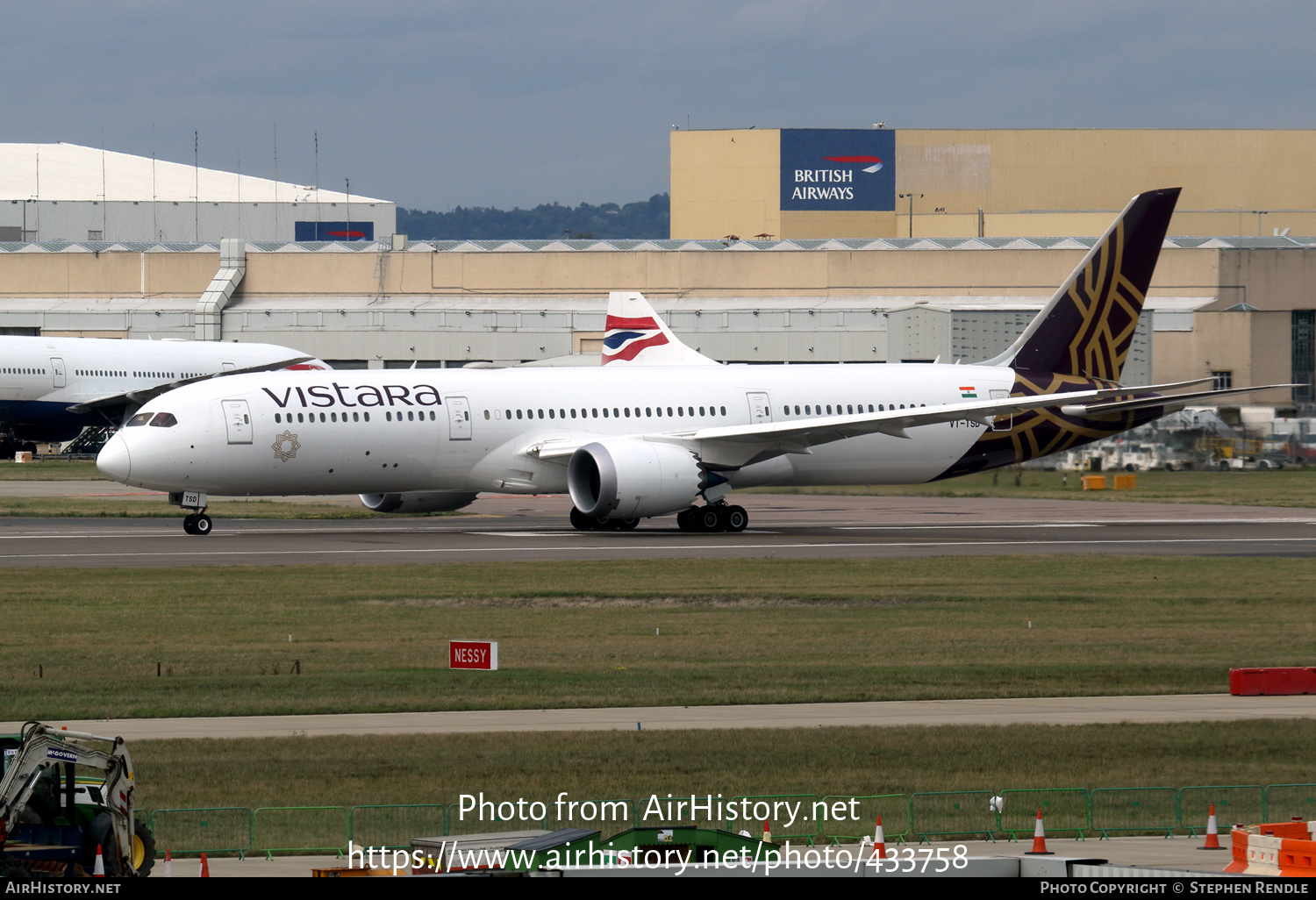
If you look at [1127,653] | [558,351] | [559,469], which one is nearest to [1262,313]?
[558,351]

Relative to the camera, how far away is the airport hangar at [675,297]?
303 ft

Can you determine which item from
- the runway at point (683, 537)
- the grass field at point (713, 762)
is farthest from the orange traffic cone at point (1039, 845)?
the runway at point (683, 537)

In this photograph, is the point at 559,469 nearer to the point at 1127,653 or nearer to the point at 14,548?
the point at 14,548

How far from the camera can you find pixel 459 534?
48750mm

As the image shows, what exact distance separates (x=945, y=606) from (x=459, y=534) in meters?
19.2

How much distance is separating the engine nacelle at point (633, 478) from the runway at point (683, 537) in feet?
3.03

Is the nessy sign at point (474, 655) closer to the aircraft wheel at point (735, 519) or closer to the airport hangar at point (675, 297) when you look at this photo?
the aircraft wheel at point (735, 519)

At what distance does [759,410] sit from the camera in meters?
49.7

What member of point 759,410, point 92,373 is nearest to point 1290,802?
point 759,410

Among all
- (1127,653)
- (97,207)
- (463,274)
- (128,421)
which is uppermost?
(97,207)

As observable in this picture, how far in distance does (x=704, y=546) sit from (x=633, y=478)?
8.19ft

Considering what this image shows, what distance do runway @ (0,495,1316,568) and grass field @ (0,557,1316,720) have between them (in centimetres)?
295

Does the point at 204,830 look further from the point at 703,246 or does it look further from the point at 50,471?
the point at 703,246

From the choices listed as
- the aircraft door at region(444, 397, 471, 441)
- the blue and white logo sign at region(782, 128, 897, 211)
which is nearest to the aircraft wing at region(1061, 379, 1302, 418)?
the aircraft door at region(444, 397, 471, 441)
